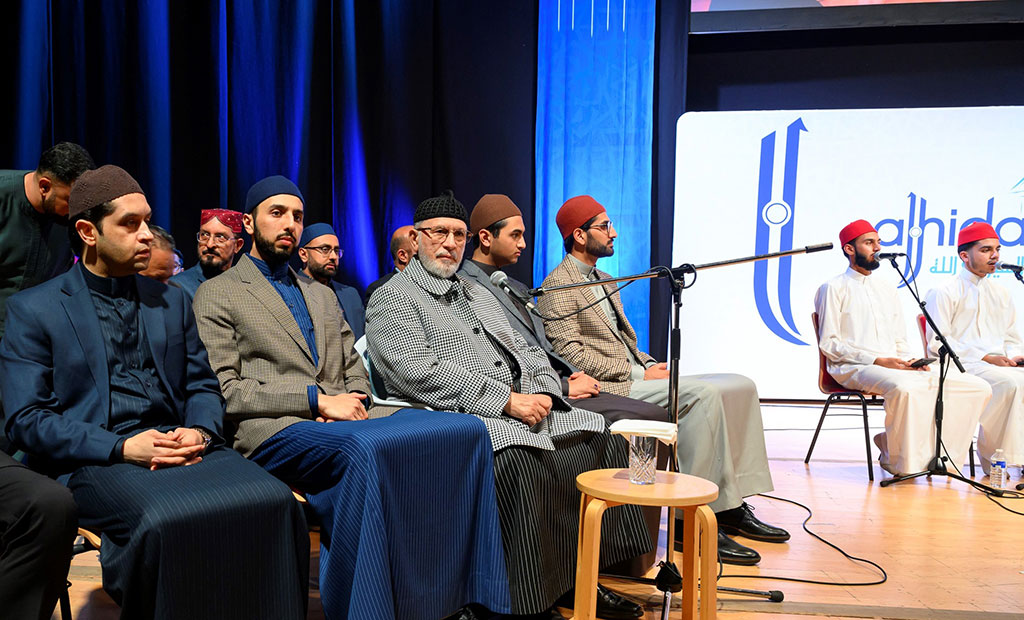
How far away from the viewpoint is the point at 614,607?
2514 mm

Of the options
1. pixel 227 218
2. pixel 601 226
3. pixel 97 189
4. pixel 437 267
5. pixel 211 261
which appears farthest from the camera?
pixel 227 218

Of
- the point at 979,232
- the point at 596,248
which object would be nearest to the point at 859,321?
the point at 979,232

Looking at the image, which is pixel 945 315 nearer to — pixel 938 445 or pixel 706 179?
pixel 938 445

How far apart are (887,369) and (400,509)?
355cm

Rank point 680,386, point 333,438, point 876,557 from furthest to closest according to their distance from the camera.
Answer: point 680,386, point 876,557, point 333,438

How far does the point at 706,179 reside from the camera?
648 centimetres

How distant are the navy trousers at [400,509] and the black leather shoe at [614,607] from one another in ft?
1.21

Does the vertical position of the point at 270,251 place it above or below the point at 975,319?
above

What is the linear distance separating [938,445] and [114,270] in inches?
169

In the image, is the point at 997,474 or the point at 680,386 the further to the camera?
the point at 997,474

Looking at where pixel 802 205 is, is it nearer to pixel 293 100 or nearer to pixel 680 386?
pixel 680 386

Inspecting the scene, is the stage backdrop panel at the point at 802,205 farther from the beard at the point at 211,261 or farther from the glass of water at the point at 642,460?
the glass of water at the point at 642,460

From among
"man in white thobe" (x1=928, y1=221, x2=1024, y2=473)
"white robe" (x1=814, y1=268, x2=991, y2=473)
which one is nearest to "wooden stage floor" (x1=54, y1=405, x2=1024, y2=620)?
"white robe" (x1=814, y1=268, x2=991, y2=473)

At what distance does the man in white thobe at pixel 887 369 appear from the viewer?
4566mm
